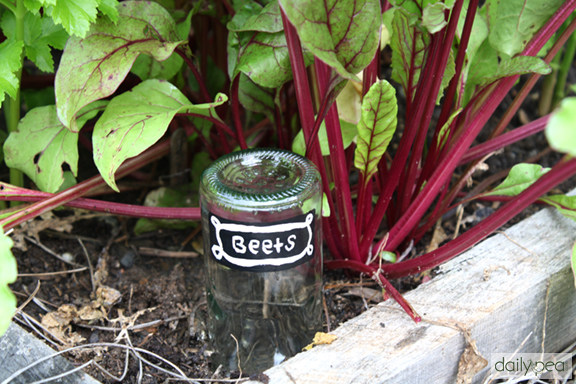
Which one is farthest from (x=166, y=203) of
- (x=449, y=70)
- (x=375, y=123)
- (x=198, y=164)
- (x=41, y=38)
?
(x=449, y=70)

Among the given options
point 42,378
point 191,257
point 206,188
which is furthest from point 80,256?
point 206,188

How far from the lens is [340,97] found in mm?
1015

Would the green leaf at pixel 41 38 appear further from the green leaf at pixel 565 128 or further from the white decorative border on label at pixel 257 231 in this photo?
the green leaf at pixel 565 128

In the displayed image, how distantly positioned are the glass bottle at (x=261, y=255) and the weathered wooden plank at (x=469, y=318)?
104 millimetres

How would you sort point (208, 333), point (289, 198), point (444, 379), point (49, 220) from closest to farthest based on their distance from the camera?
point (289, 198), point (444, 379), point (208, 333), point (49, 220)

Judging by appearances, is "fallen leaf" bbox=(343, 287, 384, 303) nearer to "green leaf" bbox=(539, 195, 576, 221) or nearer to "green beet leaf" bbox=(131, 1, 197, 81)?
"green leaf" bbox=(539, 195, 576, 221)

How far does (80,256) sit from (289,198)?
0.64 meters

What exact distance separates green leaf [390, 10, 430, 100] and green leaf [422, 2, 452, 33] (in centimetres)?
11

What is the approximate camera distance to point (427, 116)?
890 mm

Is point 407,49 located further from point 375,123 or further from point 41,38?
point 41,38

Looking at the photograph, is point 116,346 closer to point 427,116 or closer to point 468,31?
point 427,116

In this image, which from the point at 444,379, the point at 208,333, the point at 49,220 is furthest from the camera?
the point at 49,220

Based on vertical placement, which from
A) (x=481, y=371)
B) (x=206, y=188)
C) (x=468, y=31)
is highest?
(x=468, y=31)

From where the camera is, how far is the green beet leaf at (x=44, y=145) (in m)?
0.94
